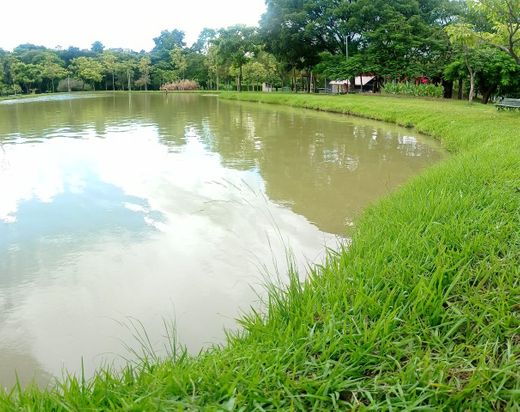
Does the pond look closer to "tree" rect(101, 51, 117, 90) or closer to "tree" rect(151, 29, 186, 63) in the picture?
"tree" rect(101, 51, 117, 90)

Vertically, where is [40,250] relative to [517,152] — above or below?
below

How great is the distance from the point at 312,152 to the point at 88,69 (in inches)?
2012

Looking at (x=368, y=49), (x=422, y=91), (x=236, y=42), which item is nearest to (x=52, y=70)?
(x=236, y=42)

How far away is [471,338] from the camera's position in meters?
1.89

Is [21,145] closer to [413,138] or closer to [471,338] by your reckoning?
[413,138]

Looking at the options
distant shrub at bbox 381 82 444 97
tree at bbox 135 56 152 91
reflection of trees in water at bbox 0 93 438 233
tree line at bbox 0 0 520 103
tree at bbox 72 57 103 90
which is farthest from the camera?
tree at bbox 135 56 152 91

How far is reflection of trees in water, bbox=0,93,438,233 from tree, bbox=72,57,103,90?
132 feet

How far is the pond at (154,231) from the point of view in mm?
2844

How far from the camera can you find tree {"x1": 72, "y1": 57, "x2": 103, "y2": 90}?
176 feet

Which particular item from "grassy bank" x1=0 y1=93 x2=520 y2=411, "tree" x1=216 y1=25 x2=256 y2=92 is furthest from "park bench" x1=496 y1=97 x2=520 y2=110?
"tree" x1=216 y1=25 x2=256 y2=92

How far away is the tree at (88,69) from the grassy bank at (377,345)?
56.8 m

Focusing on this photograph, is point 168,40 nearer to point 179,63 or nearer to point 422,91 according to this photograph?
point 179,63

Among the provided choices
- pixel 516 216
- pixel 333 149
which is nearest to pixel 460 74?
pixel 333 149

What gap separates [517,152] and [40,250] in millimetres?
5475
